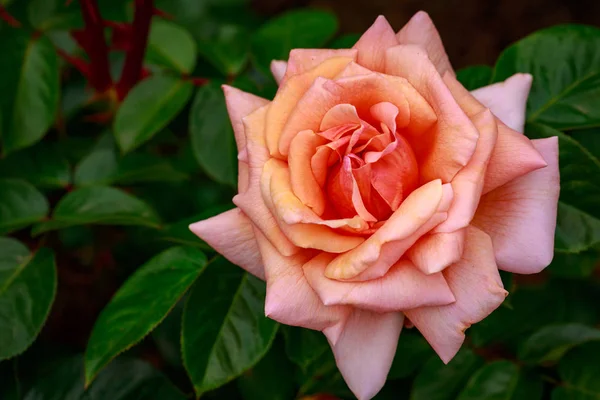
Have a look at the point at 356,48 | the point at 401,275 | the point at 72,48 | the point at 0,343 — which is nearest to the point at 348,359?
the point at 401,275

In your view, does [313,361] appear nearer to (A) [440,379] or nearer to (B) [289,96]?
(A) [440,379]

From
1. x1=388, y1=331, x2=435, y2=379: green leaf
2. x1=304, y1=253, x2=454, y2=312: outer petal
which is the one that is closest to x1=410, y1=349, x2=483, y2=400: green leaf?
x1=388, y1=331, x2=435, y2=379: green leaf

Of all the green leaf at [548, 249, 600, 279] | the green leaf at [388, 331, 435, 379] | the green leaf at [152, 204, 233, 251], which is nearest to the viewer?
the green leaf at [152, 204, 233, 251]

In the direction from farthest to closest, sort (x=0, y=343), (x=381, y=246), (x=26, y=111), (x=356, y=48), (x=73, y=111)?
(x=73, y=111)
(x=26, y=111)
(x=0, y=343)
(x=356, y=48)
(x=381, y=246)

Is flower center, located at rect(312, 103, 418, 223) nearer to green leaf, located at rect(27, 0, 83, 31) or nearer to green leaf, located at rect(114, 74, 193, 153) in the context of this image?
green leaf, located at rect(114, 74, 193, 153)

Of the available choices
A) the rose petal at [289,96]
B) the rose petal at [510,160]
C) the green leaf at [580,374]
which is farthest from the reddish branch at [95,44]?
the green leaf at [580,374]

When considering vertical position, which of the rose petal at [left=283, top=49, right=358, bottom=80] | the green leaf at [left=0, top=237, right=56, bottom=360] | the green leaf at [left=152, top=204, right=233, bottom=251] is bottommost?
the green leaf at [left=0, top=237, right=56, bottom=360]

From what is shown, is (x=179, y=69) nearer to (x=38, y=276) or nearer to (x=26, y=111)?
(x=26, y=111)
